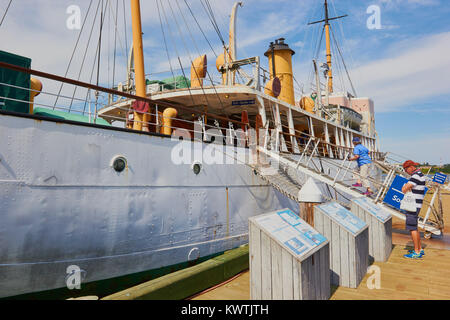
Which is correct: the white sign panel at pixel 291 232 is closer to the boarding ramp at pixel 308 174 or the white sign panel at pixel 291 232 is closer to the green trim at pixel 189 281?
the green trim at pixel 189 281

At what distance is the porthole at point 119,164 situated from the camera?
489 cm

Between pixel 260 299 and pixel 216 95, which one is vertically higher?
pixel 216 95

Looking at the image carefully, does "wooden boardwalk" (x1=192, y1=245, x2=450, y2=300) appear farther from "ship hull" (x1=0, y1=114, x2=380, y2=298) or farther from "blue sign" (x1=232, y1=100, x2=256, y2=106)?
"blue sign" (x1=232, y1=100, x2=256, y2=106)

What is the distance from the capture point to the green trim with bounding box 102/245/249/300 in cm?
370

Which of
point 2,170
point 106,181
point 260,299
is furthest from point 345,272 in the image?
point 2,170

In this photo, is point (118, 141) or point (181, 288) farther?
point (118, 141)

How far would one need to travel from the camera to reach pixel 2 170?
376 centimetres

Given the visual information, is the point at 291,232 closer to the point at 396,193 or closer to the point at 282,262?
the point at 282,262

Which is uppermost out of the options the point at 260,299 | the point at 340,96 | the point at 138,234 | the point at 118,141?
the point at 340,96

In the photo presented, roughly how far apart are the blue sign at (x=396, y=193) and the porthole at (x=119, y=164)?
6.75m

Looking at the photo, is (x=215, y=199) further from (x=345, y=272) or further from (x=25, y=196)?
(x=25, y=196)

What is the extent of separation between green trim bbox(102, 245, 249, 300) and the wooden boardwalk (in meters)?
0.16

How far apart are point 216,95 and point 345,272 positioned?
6.67 metres

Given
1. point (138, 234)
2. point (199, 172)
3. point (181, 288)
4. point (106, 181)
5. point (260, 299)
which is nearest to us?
point (260, 299)
